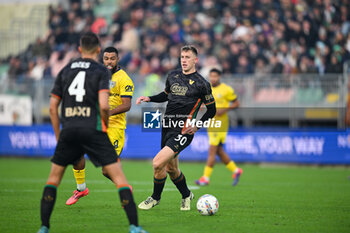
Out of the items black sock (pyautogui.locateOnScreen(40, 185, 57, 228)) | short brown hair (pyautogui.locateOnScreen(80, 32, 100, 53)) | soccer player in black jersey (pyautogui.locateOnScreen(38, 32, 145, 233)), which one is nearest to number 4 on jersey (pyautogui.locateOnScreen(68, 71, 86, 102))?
soccer player in black jersey (pyautogui.locateOnScreen(38, 32, 145, 233))

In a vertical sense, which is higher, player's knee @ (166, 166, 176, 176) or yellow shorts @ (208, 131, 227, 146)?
player's knee @ (166, 166, 176, 176)

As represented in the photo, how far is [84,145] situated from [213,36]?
1744cm

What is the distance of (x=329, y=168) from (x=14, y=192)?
11.6m

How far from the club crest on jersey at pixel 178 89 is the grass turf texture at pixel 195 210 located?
1990mm

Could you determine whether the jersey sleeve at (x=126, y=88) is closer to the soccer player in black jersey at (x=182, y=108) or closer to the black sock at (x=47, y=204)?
the soccer player in black jersey at (x=182, y=108)

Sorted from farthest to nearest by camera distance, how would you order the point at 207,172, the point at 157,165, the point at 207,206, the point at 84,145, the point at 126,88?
the point at 207,172, the point at 126,88, the point at 157,165, the point at 207,206, the point at 84,145

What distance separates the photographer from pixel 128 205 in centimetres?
619

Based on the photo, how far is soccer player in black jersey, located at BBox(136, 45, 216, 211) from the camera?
28.1 ft

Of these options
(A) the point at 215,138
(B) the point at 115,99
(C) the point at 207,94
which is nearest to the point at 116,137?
(B) the point at 115,99

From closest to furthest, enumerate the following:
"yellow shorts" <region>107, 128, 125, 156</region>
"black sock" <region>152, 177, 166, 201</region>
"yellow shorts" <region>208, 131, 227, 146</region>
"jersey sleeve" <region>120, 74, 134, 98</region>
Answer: "black sock" <region>152, 177, 166, 201</region>
"jersey sleeve" <region>120, 74, 134, 98</region>
"yellow shorts" <region>107, 128, 125, 156</region>
"yellow shorts" <region>208, 131, 227, 146</region>

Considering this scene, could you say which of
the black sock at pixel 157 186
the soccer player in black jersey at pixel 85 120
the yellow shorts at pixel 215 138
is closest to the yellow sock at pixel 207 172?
the yellow shorts at pixel 215 138

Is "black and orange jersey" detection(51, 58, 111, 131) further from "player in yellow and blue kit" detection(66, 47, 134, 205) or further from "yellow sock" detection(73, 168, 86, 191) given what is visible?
"yellow sock" detection(73, 168, 86, 191)

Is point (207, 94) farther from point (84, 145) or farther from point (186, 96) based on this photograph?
point (84, 145)

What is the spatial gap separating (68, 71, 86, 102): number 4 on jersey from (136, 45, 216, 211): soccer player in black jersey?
7.52 ft
